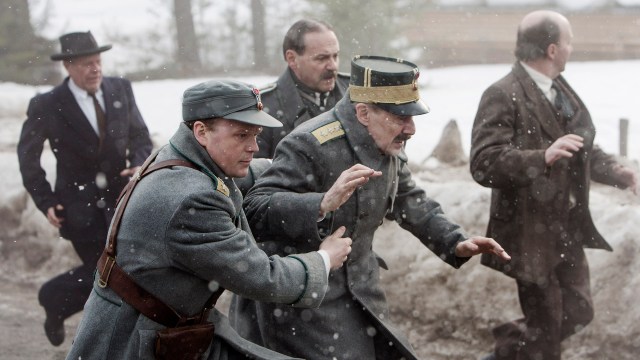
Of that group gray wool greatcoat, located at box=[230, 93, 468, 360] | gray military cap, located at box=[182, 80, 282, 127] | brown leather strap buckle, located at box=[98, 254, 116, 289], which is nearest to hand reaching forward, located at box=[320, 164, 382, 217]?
gray wool greatcoat, located at box=[230, 93, 468, 360]

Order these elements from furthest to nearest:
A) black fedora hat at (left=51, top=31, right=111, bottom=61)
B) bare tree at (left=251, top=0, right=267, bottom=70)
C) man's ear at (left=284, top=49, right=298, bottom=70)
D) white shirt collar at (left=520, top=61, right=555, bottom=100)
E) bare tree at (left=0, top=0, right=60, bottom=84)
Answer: bare tree at (left=251, top=0, right=267, bottom=70), bare tree at (left=0, top=0, right=60, bottom=84), black fedora hat at (left=51, top=31, right=111, bottom=61), man's ear at (left=284, top=49, right=298, bottom=70), white shirt collar at (left=520, top=61, right=555, bottom=100)

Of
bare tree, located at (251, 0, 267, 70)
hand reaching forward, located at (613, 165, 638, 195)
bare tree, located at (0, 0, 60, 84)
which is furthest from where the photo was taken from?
bare tree, located at (251, 0, 267, 70)

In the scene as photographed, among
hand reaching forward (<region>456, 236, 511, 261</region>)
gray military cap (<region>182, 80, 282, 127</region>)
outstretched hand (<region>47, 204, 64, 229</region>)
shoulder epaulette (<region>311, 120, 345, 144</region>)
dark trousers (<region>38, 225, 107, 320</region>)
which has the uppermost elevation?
gray military cap (<region>182, 80, 282, 127</region>)

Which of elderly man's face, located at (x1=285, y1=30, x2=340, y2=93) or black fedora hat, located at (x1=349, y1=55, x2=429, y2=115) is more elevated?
black fedora hat, located at (x1=349, y1=55, x2=429, y2=115)

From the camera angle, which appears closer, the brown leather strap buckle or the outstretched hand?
the brown leather strap buckle

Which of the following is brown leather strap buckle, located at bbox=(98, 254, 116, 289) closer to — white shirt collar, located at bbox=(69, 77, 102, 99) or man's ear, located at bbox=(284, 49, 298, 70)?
man's ear, located at bbox=(284, 49, 298, 70)

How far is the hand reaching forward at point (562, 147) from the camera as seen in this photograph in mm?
4906

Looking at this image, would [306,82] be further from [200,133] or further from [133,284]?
[133,284]

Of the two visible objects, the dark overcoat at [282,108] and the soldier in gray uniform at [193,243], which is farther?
the dark overcoat at [282,108]

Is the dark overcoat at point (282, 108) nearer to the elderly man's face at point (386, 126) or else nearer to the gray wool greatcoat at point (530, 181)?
the gray wool greatcoat at point (530, 181)

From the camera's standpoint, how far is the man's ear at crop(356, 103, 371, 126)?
4.30 metres

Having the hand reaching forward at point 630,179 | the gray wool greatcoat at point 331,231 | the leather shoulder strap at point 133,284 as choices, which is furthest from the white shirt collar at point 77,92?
the hand reaching forward at point 630,179

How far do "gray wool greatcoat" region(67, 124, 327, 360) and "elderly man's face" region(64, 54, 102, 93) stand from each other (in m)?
3.10

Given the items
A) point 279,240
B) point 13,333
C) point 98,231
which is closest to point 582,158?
point 279,240
